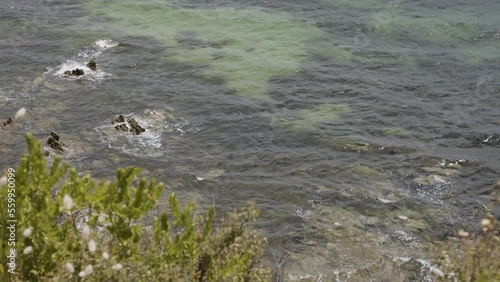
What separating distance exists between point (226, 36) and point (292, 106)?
5.44 meters

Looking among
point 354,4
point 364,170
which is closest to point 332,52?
point 354,4

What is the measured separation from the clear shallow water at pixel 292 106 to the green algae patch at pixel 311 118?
0.17 feet

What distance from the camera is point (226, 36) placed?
19484 millimetres

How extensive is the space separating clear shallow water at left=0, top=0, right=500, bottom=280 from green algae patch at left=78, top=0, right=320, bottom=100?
71 millimetres

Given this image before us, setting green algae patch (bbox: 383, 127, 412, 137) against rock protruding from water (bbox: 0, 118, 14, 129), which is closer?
rock protruding from water (bbox: 0, 118, 14, 129)

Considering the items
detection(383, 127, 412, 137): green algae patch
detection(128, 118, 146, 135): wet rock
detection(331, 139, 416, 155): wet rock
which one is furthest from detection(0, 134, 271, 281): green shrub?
detection(383, 127, 412, 137): green algae patch

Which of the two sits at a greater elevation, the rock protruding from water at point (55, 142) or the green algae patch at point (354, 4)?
the green algae patch at point (354, 4)

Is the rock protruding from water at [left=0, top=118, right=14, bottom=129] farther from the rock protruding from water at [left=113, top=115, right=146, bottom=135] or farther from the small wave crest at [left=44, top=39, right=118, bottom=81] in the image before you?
the small wave crest at [left=44, top=39, right=118, bottom=81]

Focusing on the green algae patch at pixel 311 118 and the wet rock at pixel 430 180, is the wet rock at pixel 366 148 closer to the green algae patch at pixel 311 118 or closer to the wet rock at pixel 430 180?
the green algae patch at pixel 311 118

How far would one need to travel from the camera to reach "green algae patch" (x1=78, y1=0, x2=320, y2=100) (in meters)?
17.0

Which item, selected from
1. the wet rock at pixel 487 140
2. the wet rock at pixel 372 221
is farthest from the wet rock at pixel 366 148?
the wet rock at pixel 372 221

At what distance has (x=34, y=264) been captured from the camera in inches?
231

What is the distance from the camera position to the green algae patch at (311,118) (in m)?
14.1

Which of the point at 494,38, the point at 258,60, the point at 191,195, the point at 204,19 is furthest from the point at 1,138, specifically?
the point at 494,38
